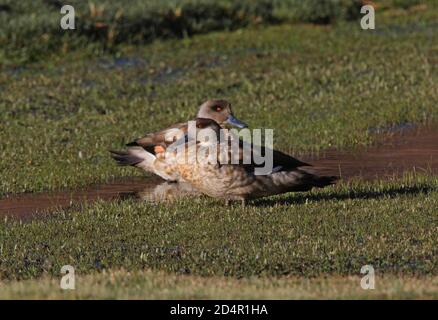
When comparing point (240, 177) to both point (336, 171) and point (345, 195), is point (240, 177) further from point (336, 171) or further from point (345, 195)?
point (336, 171)

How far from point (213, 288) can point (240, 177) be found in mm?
3470

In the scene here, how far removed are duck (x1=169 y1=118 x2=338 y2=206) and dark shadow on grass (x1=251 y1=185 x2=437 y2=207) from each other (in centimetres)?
31

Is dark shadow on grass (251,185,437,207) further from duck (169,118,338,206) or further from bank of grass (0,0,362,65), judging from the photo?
bank of grass (0,0,362,65)

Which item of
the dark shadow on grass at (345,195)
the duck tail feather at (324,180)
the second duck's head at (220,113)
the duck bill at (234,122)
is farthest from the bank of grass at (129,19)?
the duck tail feather at (324,180)

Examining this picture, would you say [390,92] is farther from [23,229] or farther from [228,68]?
[23,229]

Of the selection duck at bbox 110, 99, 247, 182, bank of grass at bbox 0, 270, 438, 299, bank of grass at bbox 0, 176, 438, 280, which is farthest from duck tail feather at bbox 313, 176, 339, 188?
bank of grass at bbox 0, 270, 438, 299

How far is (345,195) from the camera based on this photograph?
13539 mm

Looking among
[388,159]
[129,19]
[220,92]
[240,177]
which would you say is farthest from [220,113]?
[129,19]

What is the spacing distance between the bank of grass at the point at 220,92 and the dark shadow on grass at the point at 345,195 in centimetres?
300

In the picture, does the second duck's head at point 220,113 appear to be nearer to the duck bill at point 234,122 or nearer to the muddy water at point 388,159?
the duck bill at point 234,122

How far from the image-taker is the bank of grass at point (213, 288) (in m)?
8.85

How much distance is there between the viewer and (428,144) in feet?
57.1

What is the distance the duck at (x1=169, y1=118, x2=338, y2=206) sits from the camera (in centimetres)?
1253

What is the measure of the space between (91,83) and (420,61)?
6.35 meters
